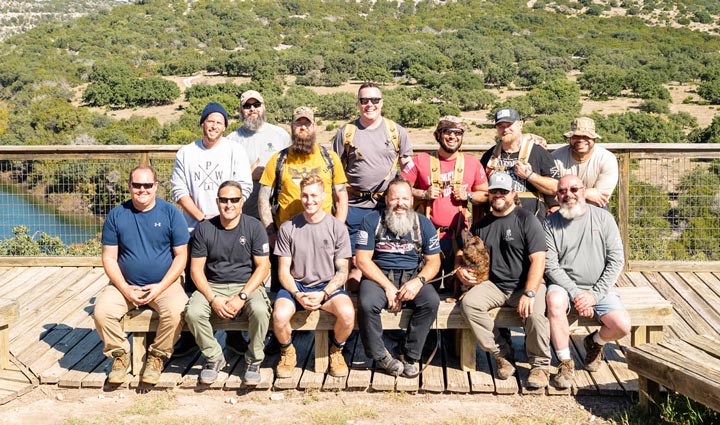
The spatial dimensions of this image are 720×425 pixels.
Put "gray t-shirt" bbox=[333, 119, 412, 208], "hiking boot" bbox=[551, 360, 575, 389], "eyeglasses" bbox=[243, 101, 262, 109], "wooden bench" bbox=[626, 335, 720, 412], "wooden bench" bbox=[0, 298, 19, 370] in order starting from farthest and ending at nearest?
"eyeglasses" bbox=[243, 101, 262, 109] < "gray t-shirt" bbox=[333, 119, 412, 208] < "wooden bench" bbox=[0, 298, 19, 370] < "hiking boot" bbox=[551, 360, 575, 389] < "wooden bench" bbox=[626, 335, 720, 412]

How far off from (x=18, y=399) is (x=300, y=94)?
173 feet

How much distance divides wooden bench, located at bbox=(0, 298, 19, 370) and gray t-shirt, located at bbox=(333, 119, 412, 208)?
237 centimetres

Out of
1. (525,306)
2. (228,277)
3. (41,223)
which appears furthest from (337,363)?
(41,223)

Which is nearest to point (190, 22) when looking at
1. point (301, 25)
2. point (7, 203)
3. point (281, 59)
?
point (301, 25)

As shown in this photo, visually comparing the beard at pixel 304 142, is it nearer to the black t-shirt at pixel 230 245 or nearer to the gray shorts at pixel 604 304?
the black t-shirt at pixel 230 245

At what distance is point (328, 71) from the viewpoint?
215 feet

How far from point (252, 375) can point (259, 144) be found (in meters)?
1.83

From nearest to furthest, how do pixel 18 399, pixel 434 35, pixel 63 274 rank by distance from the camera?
pixel 18 399 → pixel 63 274 → pixel 434 35

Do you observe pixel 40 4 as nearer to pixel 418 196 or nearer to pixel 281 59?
pixel 281 59

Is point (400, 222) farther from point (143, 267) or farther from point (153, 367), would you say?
point (153, 367)

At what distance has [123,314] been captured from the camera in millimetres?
4953

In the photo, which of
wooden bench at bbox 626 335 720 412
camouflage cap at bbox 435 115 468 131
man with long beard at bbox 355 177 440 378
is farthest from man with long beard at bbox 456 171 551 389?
wooden bench at bbox 626 335 720 412

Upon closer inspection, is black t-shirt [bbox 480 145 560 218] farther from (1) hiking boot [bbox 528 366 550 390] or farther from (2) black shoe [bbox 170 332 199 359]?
(2) black shoe [bbox 170 332 199 359]

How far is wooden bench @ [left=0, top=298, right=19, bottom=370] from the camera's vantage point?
5078mm
